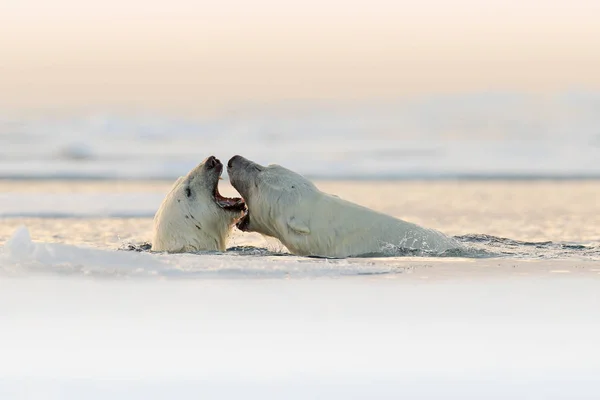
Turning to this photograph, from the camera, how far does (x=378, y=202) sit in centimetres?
1762

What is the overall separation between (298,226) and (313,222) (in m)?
0.14

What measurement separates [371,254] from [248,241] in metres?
3.08

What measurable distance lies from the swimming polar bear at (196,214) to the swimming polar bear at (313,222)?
0.17 meters

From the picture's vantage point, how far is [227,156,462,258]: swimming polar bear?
366 inches

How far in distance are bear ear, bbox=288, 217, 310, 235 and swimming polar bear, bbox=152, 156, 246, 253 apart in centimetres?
61

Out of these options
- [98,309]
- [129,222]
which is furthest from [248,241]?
[98,309]

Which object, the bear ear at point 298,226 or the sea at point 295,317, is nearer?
the sea at point 295,317

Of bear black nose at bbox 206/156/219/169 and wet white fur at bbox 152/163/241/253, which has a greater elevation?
bear black nose at bbox 206/156/219/169

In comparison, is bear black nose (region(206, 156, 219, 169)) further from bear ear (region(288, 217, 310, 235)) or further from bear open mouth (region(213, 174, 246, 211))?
bear ear (region(288, 217, 310, 235))

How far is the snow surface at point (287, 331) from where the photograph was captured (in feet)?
14.9

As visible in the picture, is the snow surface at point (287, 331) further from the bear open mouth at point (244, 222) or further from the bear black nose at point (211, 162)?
the bear black nose at point (211, 162)

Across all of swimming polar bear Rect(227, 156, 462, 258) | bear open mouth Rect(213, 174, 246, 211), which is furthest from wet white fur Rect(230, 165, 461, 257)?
bear open mouth Rect(213, 174, 246, 211)

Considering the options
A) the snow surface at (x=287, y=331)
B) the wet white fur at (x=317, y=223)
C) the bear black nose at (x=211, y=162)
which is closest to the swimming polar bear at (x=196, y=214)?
the bear black nose at (x=211, y=162)

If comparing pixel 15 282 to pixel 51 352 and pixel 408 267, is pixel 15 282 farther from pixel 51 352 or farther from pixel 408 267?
pixel 408 267
